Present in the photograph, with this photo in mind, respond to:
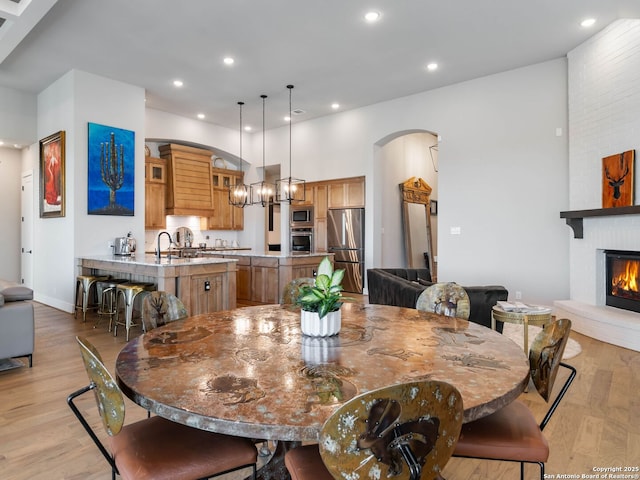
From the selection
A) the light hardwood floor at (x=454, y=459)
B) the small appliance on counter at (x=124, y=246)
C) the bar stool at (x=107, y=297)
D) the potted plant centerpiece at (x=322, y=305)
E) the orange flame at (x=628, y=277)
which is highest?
the small appliance on counter at (x=124, y=246)

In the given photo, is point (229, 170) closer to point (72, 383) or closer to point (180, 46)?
point (180, 46)

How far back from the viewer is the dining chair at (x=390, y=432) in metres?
0.84

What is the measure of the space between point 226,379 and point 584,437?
2174 millimetres

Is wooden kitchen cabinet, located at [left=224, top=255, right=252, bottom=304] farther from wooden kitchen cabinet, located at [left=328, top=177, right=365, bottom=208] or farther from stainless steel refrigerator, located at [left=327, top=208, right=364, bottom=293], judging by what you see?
wooden kitchen cabinet, located at [left=328, top=177, right=365, bottom=208]

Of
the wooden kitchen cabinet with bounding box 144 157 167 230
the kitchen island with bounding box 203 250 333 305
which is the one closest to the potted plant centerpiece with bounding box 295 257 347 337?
the kitchen island with bounding box 203 250 333 305

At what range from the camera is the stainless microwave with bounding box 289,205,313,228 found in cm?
852

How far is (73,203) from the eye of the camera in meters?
5.66

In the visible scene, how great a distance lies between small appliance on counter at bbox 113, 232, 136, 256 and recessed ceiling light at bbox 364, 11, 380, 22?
15.0ft

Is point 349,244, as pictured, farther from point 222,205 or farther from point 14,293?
point 14,293

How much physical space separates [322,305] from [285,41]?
4.34 metres

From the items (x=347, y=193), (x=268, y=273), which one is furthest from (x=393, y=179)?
(x=268, y=273)

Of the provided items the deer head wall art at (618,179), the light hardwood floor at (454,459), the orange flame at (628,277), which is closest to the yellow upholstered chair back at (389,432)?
the light hardwood floor at (454,459)

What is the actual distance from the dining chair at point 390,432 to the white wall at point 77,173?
6.03 metres

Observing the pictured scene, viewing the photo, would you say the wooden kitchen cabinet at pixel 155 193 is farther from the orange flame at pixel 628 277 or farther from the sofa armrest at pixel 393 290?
the orange flame at pixel 628 277
